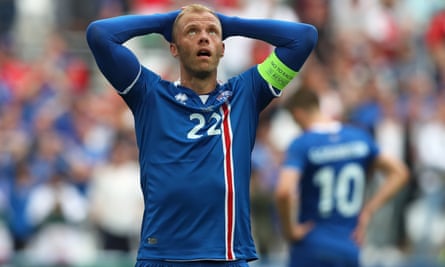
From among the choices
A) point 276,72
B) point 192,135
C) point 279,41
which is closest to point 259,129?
point 279,41

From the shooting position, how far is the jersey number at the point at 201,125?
678 cm

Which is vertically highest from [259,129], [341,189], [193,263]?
[259,129]

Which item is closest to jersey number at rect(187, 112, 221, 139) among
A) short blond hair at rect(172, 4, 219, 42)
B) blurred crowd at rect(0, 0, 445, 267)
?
short blond hair at rect(172, 4, 219, 42)

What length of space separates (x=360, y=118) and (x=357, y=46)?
2.37 metres

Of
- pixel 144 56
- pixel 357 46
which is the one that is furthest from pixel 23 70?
pixel 357 46

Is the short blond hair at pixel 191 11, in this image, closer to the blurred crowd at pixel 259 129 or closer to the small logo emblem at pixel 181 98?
the small logo emblem at pixel 181 98

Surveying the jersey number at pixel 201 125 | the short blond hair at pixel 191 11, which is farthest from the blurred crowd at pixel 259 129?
the jersey number at pixel 201 125

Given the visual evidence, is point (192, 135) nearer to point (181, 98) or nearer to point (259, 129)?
point (181, 98)

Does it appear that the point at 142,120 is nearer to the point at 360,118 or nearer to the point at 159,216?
the point at 159,216

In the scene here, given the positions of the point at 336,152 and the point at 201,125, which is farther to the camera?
the point at 336,152

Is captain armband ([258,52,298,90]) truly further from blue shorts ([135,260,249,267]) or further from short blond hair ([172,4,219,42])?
blue shorts ([135,260,249,267])

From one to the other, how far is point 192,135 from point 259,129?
736 centimetres

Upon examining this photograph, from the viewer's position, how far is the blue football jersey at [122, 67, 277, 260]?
6.70m

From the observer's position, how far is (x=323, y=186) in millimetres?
9820
